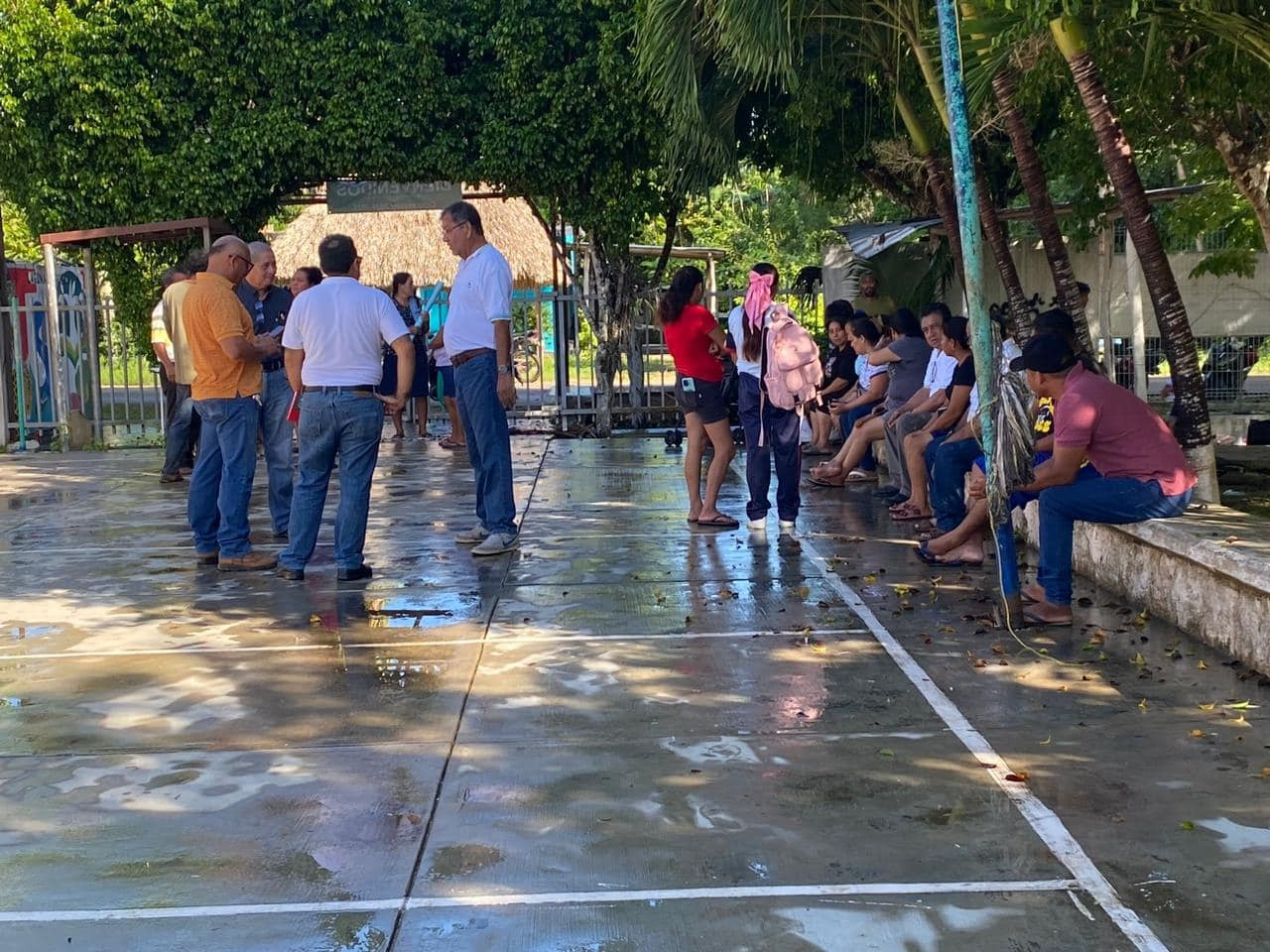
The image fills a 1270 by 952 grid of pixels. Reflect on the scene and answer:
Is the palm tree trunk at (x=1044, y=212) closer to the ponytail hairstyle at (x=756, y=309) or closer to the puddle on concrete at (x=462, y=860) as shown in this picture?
the ponytail hairstyle at (x=756, y=309)

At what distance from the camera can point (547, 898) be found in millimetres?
3822

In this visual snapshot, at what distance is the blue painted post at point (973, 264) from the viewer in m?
6.30

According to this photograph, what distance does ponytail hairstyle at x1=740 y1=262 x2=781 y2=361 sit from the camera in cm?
930

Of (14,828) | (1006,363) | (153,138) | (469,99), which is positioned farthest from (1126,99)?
(153,138)

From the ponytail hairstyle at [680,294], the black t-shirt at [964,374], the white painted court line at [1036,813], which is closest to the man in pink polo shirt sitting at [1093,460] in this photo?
the white painted court line at [1036,813]

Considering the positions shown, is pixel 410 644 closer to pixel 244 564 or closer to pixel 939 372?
pixel 244 564

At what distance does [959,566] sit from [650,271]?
1223 centimetres

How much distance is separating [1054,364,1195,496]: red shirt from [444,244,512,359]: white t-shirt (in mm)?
3343

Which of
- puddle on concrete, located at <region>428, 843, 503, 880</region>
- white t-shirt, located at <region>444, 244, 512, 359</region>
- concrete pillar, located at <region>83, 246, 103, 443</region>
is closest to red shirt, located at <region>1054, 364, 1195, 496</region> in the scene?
white t-shirt, located at <region>444, 244, 512, 359</region>

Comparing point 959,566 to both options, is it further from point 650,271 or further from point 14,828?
point 650,271

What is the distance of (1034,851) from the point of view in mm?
4062

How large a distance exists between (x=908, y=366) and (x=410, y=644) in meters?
5.21

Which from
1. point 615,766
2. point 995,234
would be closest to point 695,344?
point 995,234

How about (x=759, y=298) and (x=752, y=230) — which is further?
(x=752, y=230)
